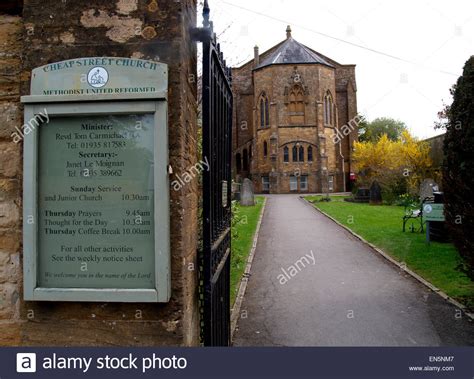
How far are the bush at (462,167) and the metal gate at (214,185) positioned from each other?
11.3ft

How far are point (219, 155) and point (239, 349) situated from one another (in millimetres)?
1633

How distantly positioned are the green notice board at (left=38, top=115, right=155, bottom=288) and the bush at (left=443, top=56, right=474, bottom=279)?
15.2ft

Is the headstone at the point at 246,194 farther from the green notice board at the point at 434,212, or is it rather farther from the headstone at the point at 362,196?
the green notice board at the point at 434,212

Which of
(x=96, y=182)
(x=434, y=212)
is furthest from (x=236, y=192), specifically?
(x=96, y=182)

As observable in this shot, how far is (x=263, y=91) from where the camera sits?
47.1 meters

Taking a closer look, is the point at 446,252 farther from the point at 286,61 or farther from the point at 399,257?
the point at 286,61

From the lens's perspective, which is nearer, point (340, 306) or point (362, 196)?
point (340, 306)

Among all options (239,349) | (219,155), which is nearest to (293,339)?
(239,349)

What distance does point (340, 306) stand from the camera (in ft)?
21.8

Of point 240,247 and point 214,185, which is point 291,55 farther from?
point 214,185

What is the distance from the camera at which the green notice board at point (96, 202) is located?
2748 millimetres

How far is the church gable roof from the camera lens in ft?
152

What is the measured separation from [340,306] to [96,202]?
5.05m

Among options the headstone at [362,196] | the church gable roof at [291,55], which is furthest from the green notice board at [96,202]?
the church gable roof at [291,55]
